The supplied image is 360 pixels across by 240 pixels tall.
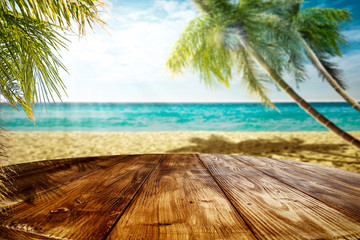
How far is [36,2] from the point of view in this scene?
79cm

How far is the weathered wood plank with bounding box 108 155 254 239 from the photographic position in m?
0.41

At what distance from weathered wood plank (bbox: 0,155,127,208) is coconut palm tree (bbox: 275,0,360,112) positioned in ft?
14.7

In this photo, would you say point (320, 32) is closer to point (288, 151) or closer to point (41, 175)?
point (288, 151)

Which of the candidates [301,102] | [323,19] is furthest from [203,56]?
[323,19]

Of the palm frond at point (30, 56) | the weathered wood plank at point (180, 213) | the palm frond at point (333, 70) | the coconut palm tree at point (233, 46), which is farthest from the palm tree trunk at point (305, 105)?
the palm frond at point (30, 56)

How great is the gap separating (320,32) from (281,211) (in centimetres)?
590

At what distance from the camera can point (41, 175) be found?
79cm

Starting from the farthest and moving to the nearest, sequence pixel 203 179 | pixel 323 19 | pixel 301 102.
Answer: pixel 323 19
pixel 301 102
pixel 203 179

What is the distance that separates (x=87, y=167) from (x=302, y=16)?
5926mm

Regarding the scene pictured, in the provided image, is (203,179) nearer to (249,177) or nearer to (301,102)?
(249,177)

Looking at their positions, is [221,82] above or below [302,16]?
below

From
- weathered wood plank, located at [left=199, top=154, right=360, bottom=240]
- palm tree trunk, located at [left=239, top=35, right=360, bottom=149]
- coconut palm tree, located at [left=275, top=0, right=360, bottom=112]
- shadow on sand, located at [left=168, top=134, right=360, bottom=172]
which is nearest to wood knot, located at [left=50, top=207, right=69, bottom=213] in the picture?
weathered wood plank, located at [left=199, top=154, right=360, bottom=240]

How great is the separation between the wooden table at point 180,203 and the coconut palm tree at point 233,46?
9.89 ft

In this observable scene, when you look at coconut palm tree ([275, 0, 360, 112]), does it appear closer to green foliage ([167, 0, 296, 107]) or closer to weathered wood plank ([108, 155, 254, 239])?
green foliage ([167, 0, 296, 107])
